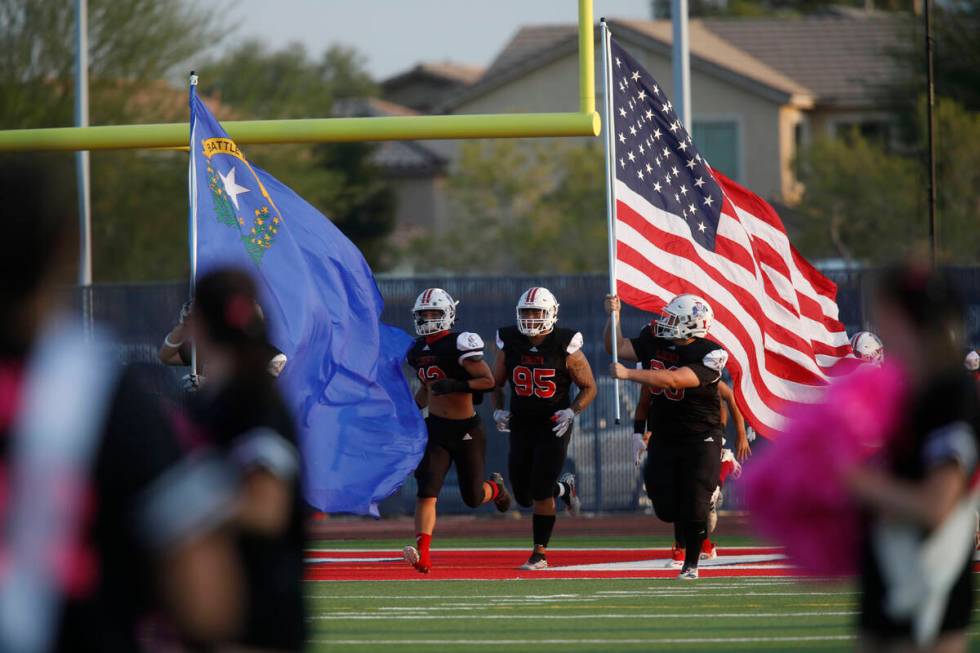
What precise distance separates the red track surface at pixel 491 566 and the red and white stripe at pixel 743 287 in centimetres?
111

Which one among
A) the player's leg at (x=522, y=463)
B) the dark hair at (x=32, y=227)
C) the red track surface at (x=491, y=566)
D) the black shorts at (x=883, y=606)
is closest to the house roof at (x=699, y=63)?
the red track surface at (x=491, y=566)

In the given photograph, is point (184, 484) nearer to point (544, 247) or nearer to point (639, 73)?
point (639, 73)

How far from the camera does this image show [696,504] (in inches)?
426

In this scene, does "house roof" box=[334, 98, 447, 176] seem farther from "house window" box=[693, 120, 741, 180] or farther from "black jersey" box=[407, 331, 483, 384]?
"black jersey" box=[407, 331, 483, 384]

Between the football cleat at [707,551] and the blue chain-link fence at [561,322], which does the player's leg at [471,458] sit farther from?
the blue chain-link fence at [561,322]

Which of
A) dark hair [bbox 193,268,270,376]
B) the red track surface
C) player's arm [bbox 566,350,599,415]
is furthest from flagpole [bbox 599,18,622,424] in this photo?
dark hair [bbox 193,268,270,376]

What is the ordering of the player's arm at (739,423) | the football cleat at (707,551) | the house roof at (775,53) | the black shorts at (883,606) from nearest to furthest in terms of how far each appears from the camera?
the black shorts at (883,606), the football cleat at (707,551), the player's arm at (739,423), the house roof at (775,53)

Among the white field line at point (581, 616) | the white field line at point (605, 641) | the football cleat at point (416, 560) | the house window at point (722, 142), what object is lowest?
the football cleat at point (416, 560)

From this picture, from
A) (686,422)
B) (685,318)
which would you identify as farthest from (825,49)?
(686,422)

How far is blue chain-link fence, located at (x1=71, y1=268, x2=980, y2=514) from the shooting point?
1563 cm

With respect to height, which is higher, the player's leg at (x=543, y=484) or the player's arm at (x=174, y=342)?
the player's arm at (x=174, y=342)

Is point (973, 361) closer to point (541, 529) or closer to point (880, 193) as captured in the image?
point (541, 529)

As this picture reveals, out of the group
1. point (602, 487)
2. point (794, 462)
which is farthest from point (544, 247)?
point (794, 462)

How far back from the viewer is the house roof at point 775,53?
138 ft
